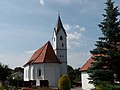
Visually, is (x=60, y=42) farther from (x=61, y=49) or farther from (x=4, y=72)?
(x=4, y=72)

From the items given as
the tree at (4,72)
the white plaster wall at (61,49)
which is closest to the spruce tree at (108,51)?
the tree at (4,72)

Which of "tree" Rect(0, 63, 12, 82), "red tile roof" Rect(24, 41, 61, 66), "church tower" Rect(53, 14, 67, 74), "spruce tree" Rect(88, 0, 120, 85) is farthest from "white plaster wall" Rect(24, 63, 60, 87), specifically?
"spruce tree" Rect(88, 0, 120, 85)

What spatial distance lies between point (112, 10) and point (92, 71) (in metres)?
6.16

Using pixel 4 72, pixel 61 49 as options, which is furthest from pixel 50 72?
pixel 61 49

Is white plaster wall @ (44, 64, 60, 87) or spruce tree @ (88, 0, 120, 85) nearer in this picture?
spruce tree @ (88, 0, 120, 85)

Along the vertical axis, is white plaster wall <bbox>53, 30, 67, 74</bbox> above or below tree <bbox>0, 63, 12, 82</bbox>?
above

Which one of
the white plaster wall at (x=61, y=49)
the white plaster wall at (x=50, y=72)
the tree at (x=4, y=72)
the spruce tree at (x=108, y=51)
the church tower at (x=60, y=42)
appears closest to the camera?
the spruce tree at (x=108, y=51)

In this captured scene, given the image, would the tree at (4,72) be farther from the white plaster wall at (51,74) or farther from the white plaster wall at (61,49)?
the white plaster wall at (61,49)

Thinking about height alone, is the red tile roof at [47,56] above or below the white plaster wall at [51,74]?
above

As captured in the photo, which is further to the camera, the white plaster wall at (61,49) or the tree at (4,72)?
the white plaster wall at (61,49)

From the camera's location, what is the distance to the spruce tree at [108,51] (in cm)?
2486

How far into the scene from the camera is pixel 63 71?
202 ft

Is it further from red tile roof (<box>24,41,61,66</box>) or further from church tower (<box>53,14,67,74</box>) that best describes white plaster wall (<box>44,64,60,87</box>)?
church tower (<box>53,14,67,74</box>)

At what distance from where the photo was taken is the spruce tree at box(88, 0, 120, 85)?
24.9m
